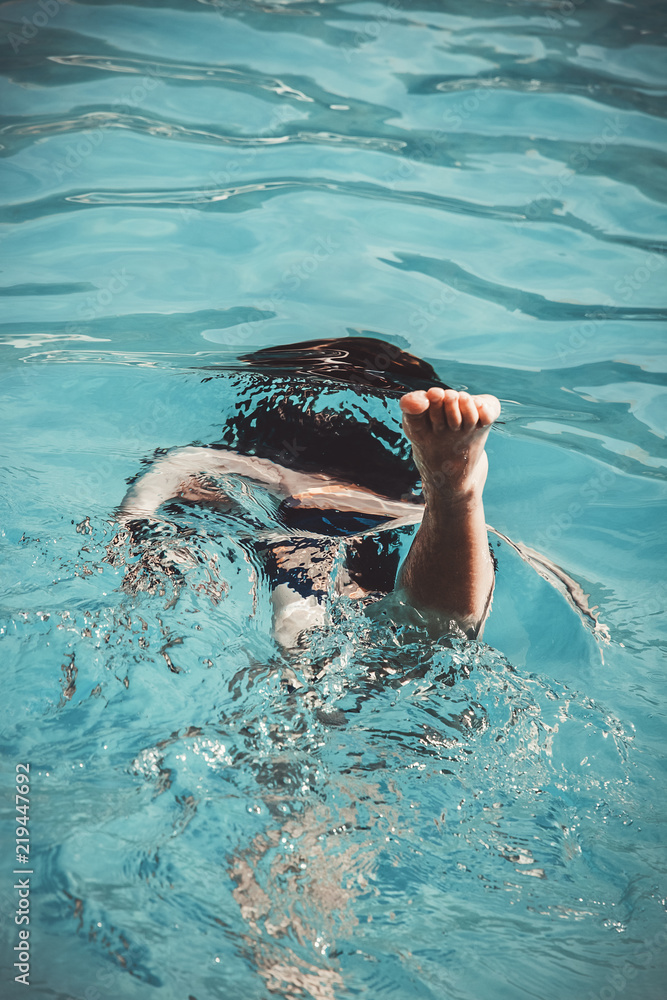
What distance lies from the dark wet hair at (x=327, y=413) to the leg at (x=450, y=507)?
2.30ft

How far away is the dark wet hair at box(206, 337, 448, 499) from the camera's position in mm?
2852

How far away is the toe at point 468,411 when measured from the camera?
1.79 meters

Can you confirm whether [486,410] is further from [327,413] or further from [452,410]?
[327,413]

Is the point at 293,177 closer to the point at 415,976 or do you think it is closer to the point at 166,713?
the point at 166,713

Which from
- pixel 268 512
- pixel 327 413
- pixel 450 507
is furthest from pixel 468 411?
pixel 327 413

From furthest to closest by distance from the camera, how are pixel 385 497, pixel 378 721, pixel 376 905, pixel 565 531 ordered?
pixel 565 531 → pixel 385 497 → pixel 378 721 → pixel 376 905

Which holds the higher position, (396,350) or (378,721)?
(396,350)

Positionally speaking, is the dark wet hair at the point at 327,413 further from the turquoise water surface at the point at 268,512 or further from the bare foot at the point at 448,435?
the bare foot at the point at 448,435

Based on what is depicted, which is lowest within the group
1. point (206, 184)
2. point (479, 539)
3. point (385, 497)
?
point (385, 497)

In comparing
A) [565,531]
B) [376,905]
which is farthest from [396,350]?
[376,905]

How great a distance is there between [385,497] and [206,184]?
2.78m

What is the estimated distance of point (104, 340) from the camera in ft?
12.7

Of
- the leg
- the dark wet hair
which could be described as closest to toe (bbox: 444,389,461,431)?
the leg

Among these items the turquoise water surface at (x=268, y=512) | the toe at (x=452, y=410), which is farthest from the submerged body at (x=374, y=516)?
the turquoise water surface at (x=268, y=512)
